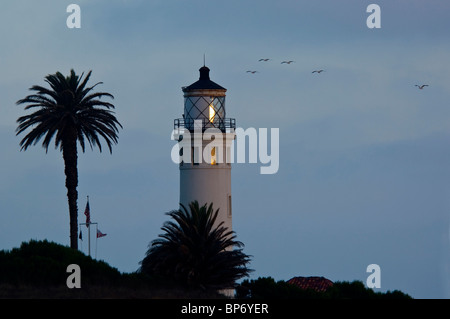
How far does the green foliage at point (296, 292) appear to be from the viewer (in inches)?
3403

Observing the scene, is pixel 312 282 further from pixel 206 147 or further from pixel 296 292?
pixel 206 147

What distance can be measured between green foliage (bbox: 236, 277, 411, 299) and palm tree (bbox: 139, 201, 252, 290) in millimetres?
4119

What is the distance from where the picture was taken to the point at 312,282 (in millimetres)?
109375

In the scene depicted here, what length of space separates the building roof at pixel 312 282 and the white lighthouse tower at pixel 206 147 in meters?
22.0

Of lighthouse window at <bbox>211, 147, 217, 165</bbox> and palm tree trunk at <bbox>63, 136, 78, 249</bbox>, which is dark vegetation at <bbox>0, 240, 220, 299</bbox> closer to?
palm tree trunk at <bbox>63, 136, 78, 249</bbox>

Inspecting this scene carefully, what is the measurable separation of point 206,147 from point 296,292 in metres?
12.4

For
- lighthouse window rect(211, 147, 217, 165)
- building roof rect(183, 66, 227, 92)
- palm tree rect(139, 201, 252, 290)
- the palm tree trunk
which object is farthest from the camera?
lighthouse window rect(211, 147, 217, 165)

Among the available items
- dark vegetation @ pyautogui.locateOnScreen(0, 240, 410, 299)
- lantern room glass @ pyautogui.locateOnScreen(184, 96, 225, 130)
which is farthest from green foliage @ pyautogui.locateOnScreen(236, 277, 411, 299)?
lantern room glass @ pyautogui.locateOnScreen(184, 96, 225, 130)

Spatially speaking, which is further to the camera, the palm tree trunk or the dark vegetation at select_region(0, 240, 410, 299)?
the palm tree trunk

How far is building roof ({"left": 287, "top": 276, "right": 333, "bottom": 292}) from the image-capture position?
107m

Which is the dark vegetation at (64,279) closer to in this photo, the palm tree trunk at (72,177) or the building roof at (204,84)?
the palm tree trunk at (72,177)

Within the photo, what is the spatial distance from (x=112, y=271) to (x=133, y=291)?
695 cm
